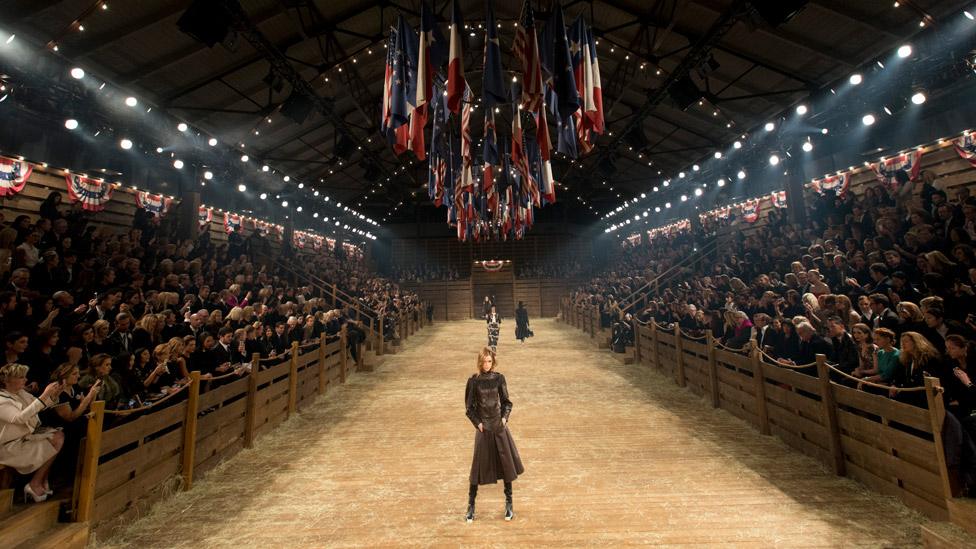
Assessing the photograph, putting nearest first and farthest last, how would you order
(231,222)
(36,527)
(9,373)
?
1. (36,527)
2. (9,373)
3. (231,222)

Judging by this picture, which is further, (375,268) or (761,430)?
(375,268)

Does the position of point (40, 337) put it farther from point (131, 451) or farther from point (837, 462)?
point (837, 462)

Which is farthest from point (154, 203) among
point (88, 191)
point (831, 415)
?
point (831, 415)

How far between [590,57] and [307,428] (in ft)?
25.2

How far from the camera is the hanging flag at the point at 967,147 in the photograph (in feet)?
30.0

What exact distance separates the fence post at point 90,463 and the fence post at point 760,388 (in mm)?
7610

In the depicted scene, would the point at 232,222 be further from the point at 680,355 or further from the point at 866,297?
the point at 866,297

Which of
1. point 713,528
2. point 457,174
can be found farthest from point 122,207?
point 713,528

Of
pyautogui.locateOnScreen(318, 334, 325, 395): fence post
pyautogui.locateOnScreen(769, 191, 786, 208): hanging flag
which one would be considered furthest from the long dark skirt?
pyautogui.locateOnScreen(769, 191, 786, 208): hanging flag

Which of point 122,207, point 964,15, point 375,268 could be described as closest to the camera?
point 964,15

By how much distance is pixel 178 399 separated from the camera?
4.61 m

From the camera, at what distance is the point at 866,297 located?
6.03 m

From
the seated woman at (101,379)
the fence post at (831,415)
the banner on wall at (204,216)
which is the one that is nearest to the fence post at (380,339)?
the banner on wall at (204,216)

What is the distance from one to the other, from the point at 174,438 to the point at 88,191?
10917 millimetres
